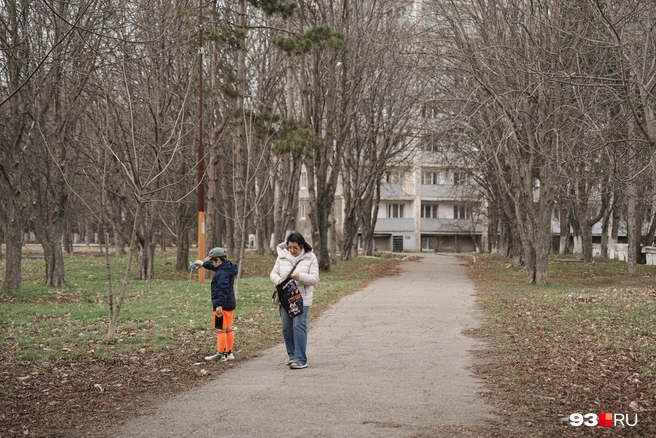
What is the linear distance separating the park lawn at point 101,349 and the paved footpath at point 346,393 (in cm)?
52

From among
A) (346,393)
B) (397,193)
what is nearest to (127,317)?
(346,393)

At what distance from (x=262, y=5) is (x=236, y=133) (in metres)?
3.81

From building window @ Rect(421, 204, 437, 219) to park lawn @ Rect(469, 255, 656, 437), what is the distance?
2053 inches

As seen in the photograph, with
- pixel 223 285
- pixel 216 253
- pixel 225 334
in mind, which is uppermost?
pixel 216 253

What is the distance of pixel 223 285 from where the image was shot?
35.0 feet

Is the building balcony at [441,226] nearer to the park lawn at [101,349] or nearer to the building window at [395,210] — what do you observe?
the building window at [395,210]

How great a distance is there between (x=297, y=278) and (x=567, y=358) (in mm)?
3882

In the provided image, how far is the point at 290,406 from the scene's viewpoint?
24.7 ft

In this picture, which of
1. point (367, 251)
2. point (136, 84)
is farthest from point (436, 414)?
point (367, 251)

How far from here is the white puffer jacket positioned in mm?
10086

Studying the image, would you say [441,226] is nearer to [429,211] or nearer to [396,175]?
[429,211]

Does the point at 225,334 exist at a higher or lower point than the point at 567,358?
higher

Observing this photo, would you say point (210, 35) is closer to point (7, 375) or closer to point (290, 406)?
point (7, 375)

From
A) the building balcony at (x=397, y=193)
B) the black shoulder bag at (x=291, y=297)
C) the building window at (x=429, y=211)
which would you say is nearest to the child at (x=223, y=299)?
the black shoulder bag at (x=291, y=297)
